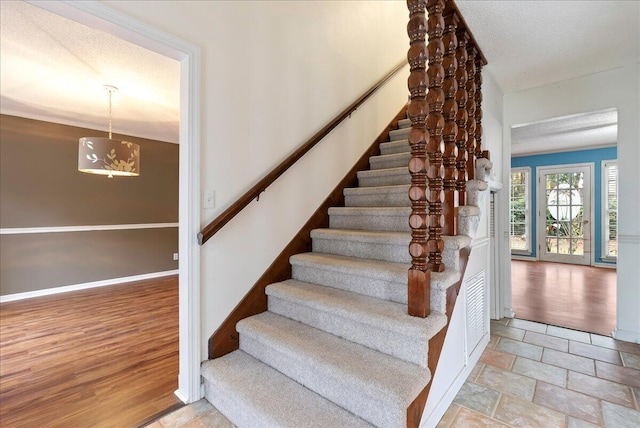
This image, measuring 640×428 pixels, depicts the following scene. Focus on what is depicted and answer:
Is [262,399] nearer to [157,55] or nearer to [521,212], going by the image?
[157,55]

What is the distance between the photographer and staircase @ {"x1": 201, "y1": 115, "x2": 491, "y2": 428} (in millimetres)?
1279

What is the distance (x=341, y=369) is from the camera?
4.35ft

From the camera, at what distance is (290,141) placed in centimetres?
230

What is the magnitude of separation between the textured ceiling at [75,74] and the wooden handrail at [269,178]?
159 cm

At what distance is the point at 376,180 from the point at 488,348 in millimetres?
1706

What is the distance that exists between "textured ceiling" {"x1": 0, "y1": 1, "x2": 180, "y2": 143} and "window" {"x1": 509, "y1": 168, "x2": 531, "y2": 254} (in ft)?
24.7

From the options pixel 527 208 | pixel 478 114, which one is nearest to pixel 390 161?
pixel 478 114

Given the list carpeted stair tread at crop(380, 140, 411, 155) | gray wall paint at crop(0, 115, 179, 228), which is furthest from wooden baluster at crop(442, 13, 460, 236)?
gray wall paint at crop(0, 115, 179, 228)

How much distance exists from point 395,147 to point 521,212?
18.9 feet

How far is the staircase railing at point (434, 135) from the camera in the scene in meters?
1.42

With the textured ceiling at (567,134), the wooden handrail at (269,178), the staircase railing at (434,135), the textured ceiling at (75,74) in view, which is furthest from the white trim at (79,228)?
the textured ceiling at (567,134)

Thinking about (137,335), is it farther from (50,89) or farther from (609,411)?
(609,411)

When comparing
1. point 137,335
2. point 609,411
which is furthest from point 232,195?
point 609,411

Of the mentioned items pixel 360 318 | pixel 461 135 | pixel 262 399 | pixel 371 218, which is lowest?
pixel 262 399
